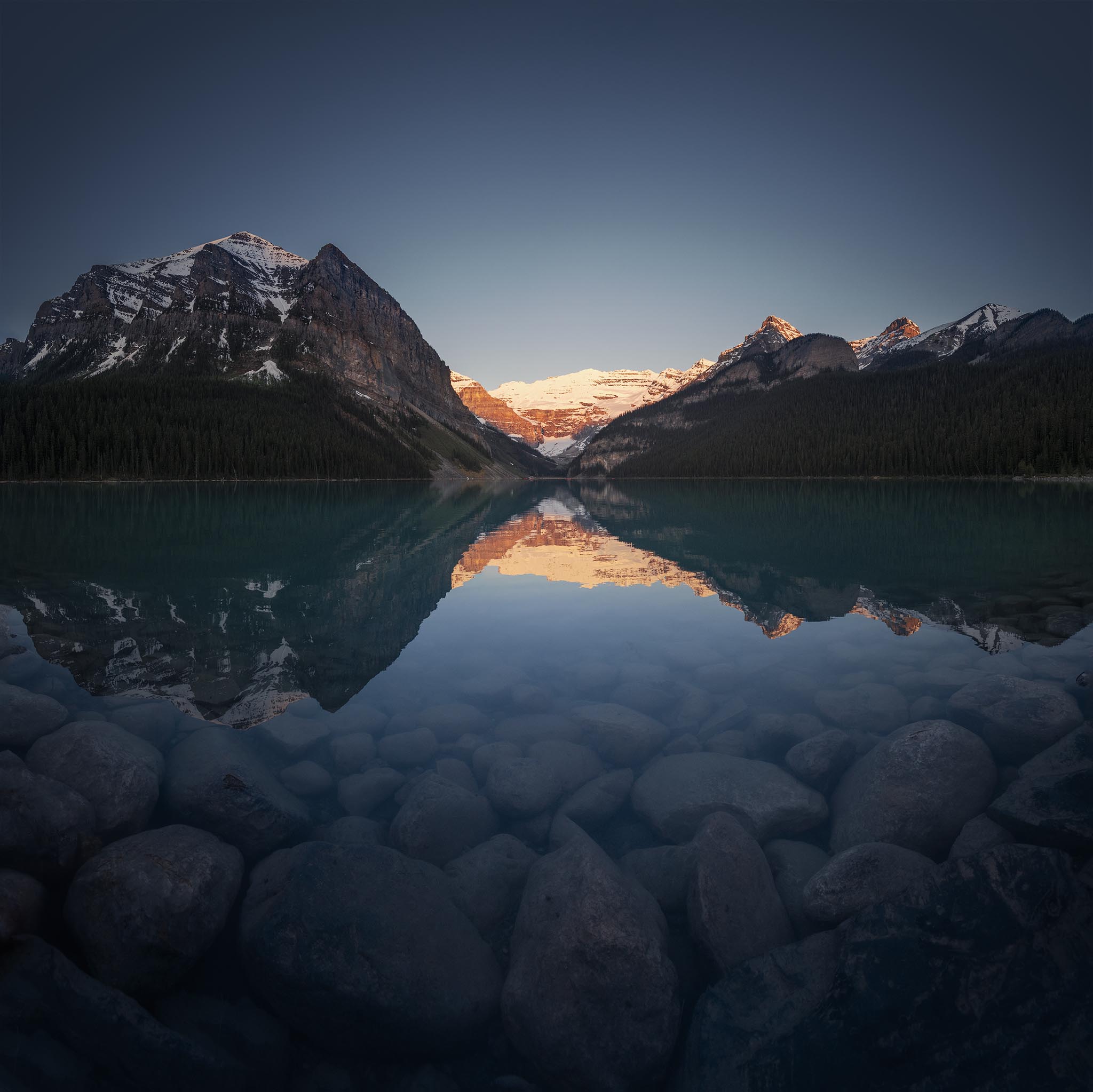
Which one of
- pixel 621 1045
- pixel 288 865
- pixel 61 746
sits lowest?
pixel 621 1045

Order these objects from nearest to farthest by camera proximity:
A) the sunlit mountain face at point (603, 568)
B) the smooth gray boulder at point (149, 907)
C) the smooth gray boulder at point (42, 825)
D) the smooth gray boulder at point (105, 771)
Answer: the smooth gray boulder at point (149, 907)
the smooth gray boulder at point (42, 825)
the smooth gray boulder at point (105, 771)
the sunlit mountain face at point (603, 568)

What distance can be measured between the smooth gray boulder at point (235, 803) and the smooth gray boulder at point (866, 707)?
7584 mm

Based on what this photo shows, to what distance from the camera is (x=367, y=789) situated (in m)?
7.23

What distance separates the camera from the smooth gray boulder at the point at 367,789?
703cm

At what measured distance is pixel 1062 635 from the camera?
12.2 m

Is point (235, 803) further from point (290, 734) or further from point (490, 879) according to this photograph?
point (490, 879)

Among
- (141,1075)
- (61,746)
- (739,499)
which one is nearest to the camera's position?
(141,1075)

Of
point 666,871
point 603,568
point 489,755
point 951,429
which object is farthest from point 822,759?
point 951,429

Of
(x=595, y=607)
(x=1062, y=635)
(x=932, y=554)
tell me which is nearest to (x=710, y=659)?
(x=595, y=607)

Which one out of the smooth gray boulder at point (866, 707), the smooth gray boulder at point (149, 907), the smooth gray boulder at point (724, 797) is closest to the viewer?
the smooth gray boulder at point (149, 907)

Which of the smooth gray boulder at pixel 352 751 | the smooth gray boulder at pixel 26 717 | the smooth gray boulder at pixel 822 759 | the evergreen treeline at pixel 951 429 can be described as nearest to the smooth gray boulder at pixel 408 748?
the smooth gray boulder at pixel 352 751

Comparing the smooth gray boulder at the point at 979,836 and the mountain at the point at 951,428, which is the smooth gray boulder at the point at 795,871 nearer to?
the smooth gray boulder at the point at 979,836

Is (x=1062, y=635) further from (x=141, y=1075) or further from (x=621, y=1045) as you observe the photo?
(x=141, y=1075)

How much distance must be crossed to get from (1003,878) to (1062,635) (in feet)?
36.2
